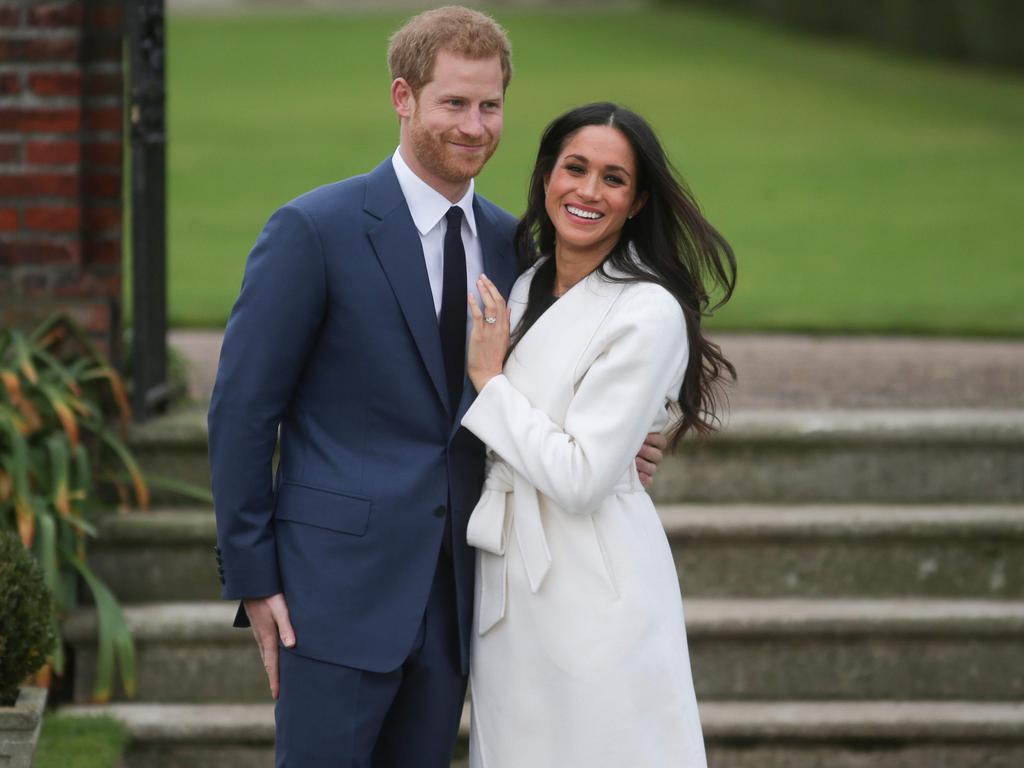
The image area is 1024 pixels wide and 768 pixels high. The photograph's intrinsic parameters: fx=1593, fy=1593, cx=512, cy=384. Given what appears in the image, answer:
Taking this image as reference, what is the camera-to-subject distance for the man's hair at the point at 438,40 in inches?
123

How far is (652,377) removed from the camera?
10.1 feet

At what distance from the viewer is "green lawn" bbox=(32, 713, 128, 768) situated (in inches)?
165

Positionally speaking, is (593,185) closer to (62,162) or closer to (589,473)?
(589,473)

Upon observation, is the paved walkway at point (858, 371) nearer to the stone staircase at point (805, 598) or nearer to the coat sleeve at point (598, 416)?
the stone staircase at point (805, 598)

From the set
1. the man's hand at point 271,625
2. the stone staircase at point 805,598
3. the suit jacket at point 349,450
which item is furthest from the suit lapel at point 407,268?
the stone staircase at point 805,598

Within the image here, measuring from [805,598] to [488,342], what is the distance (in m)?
2.18

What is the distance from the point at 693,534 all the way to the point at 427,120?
216 centimetres

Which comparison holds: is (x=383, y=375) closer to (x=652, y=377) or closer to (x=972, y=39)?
(x=652, y=377)

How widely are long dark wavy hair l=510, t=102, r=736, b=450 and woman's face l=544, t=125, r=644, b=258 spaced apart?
0.08 feet

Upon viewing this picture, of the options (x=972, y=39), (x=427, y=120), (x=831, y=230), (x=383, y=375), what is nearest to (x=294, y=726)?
(x=383, y=375)

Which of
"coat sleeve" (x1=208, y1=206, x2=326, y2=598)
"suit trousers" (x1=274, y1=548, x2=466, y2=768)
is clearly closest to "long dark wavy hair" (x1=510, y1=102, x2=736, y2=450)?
"coat sleeve" (x1=208, y1=206, x2=326, y2=598)

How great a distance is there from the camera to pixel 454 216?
330cm

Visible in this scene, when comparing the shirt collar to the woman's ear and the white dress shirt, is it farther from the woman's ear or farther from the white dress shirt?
the woman's ear

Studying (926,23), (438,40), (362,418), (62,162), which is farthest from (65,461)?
(926,23)
